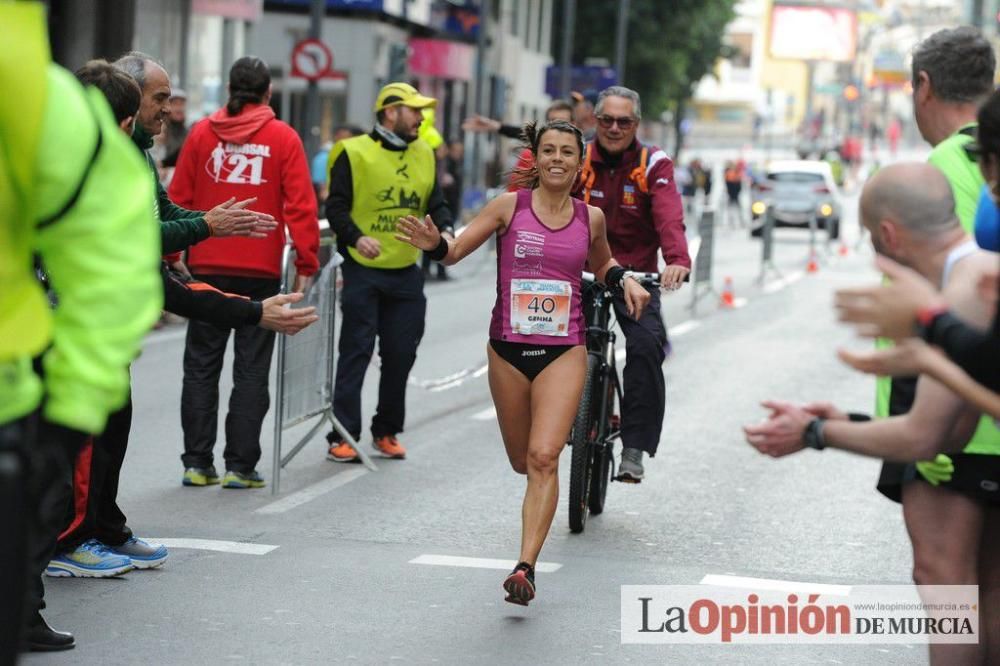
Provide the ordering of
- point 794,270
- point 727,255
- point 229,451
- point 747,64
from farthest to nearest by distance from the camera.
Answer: point 747,64 < point 727,255 < point 794,270 < point 229,451

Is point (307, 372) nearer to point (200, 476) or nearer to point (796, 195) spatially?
point (200, 476)

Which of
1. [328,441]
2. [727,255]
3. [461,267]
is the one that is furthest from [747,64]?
[328,441]

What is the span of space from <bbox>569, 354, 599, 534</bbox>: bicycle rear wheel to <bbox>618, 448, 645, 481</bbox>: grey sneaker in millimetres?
276

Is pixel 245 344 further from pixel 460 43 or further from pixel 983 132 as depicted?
pixel 460 43

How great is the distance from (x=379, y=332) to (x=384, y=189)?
0.81 m

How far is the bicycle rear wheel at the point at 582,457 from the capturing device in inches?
322

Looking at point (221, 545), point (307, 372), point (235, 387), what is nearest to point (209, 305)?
point (221, 545)

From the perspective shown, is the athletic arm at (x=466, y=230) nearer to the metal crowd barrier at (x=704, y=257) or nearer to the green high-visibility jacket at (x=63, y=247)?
the green high-visibility jacket at (x=63, y=247)

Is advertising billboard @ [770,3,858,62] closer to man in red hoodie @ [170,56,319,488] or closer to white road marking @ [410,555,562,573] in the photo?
man in red hoodie @ [170,56,319,488]

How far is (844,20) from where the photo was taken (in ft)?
329

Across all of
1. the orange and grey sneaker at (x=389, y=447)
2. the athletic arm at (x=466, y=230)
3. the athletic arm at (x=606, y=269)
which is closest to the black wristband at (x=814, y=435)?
the athletic arm at (x=466, y=230)

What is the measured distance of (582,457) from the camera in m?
8.24

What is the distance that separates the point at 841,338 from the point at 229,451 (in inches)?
425

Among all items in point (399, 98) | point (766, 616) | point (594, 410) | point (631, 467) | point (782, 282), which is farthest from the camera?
point (782, 282)
